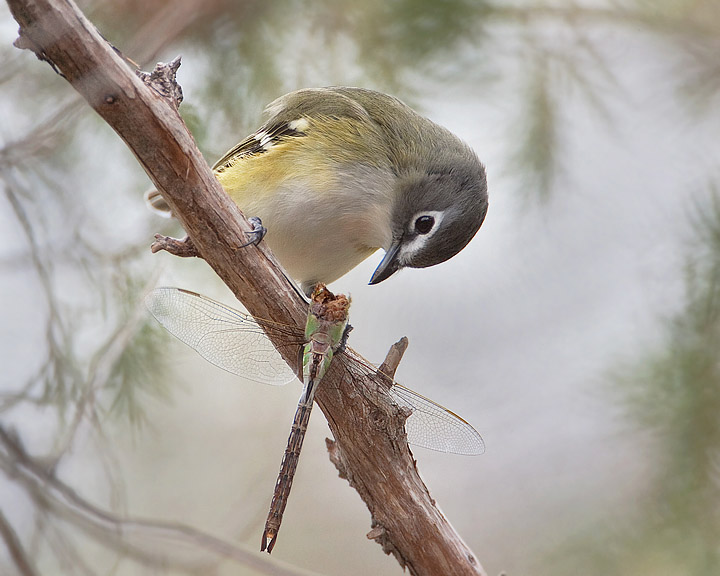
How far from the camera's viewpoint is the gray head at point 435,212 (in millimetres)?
1297

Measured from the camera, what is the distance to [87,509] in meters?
1.19

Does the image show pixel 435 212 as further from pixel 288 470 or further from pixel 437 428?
pixel 288 470

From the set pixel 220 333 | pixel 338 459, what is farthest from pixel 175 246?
pixel 338 459

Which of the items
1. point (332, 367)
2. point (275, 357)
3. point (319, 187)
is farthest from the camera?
point (319, 187)

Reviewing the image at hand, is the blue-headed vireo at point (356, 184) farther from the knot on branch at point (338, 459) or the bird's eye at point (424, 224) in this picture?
the knot on branch at point (338, 459)

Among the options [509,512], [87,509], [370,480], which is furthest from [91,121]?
[509,512]

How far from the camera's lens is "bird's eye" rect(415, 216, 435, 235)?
1.31 metres

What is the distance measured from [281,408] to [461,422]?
3.28 ft

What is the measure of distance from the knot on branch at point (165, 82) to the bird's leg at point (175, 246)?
0.21m

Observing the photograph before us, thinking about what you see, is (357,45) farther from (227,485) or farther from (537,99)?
(227,485)

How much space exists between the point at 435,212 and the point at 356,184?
16 centimetres

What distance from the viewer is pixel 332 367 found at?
1.04 metres

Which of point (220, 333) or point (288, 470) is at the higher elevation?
point (220, 333)

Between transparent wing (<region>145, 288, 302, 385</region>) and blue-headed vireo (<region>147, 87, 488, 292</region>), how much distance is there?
0.79 feet
